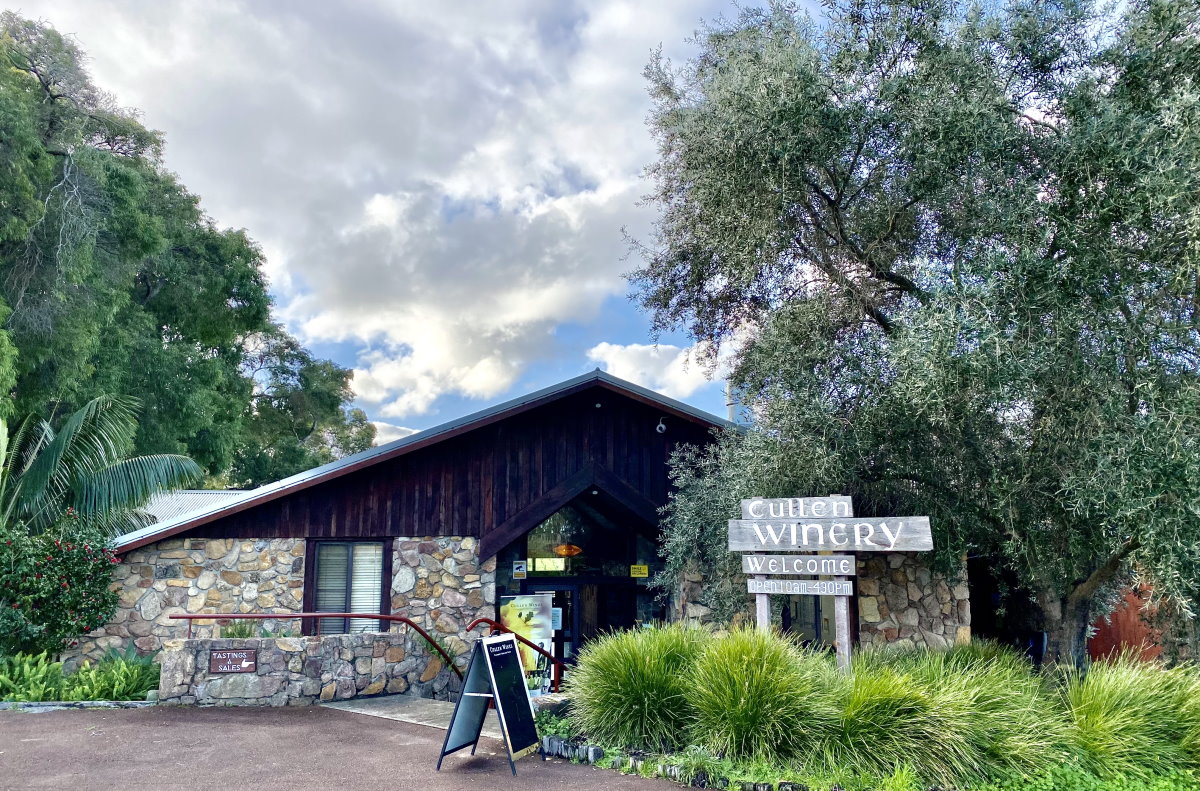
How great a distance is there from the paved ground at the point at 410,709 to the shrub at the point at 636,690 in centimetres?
116

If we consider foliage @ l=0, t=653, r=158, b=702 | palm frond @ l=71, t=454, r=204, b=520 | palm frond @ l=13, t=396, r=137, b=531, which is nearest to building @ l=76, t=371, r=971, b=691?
foliage @ l=0, t=653, r=158, b=702

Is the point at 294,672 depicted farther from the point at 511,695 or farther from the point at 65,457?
the point at 65,457

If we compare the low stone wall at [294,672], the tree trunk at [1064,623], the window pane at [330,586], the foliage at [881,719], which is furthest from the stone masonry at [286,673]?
the tree trunk at [1064,623]

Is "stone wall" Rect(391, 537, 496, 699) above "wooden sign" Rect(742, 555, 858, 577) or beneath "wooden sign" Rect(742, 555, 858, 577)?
beneath

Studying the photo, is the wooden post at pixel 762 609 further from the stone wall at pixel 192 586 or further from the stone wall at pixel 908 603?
the stone wall at pixel 192 586

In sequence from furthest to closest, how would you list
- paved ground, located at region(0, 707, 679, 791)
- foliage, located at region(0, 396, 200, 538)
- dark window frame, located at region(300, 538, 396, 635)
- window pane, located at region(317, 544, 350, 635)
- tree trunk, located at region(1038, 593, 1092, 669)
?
foliage, located at region(0, 396, 200, 538) → window pane, located at region(317, 544, 350, 635) → dark window frame, located at region(300, 538, 396, 635) → tree trunk, located at region(1038, 593, 1092, 669) → paved ground, located at region(0, 707, 679, 791)

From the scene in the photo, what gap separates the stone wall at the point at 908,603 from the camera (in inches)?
448

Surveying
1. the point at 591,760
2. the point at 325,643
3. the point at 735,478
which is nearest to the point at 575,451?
the point at 735,478

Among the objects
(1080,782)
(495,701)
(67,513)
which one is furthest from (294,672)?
(1080,782)

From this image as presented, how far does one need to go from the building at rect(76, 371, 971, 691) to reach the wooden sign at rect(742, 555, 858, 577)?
11.9 feet

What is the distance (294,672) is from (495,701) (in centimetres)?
417

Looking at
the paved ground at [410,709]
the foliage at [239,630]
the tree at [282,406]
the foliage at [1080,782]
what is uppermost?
the tree at [282,406]

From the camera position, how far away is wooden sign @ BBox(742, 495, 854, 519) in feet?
27.5

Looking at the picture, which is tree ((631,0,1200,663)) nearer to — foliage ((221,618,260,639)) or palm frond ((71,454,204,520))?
foliage ((221,618,260,639))
